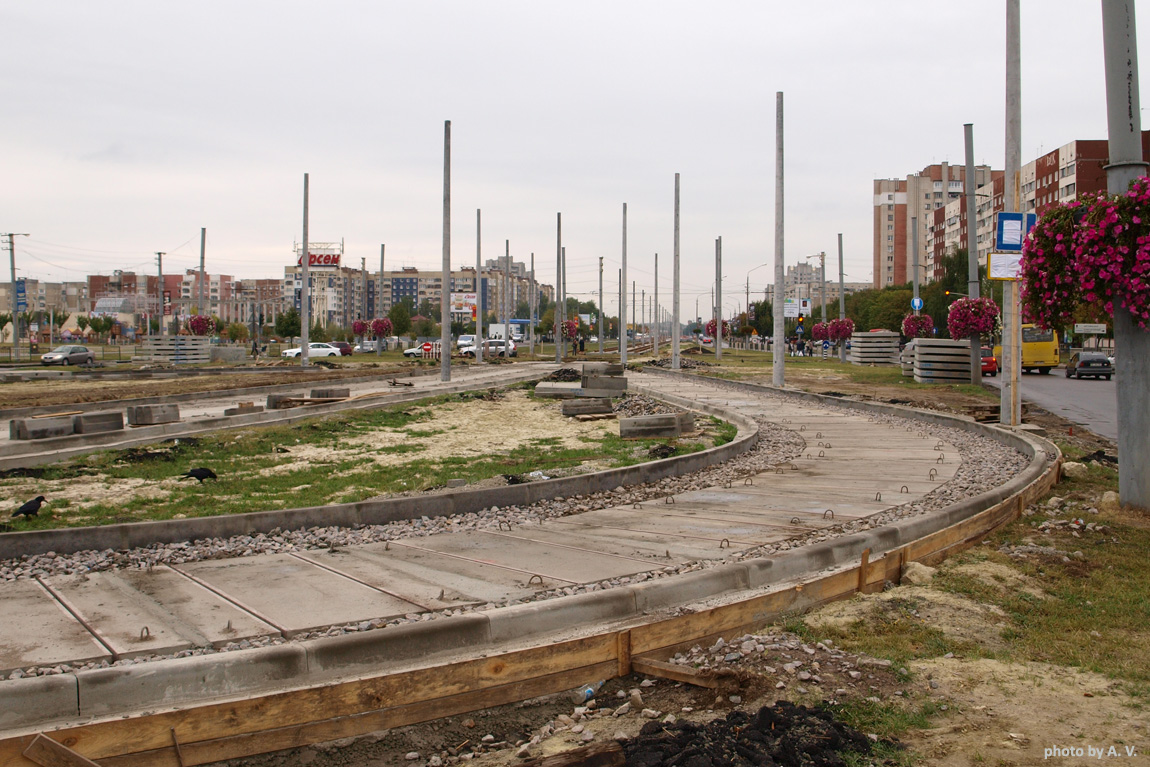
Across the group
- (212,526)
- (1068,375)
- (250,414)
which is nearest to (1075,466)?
(212,526)

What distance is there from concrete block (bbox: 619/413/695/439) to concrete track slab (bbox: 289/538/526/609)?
8.93 m

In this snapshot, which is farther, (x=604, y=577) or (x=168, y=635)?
(x=604, y=577)

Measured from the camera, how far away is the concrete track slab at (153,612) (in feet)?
17.0

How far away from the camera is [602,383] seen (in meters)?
25.9

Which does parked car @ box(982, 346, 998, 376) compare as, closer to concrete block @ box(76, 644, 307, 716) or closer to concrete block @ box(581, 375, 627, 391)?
concrete block @ box(581, 375, 627, 391)

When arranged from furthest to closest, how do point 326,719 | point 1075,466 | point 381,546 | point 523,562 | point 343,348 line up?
point 343,348, point 1075,466, point 381,546, point 523,562, point 326,719

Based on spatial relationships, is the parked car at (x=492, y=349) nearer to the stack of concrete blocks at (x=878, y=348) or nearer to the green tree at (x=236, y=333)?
the stack of concrete blocks at (x=878, y=348)

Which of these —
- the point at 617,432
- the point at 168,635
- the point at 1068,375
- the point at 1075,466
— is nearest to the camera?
the point at 168,635

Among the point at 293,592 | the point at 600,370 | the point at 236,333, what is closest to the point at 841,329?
the point at 600,370

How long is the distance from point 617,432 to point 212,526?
10895 millimetres

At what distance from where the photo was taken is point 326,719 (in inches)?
170

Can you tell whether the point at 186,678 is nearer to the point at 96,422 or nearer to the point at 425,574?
the point at 425,574

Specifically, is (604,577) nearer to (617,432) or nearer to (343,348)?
(617,432)

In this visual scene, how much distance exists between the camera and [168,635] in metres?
5.29
